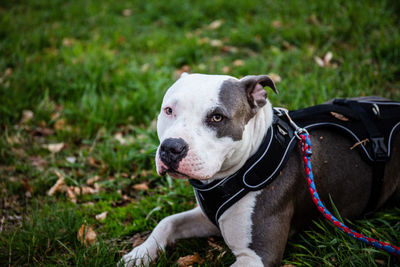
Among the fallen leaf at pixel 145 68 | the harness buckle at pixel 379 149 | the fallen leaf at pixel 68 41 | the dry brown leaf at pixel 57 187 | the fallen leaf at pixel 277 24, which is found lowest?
the dry brown leaf at pixel 57 187

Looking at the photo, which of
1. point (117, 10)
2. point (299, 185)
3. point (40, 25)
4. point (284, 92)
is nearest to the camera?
point (299, 185)

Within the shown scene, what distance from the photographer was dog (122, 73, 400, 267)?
199 centimetres

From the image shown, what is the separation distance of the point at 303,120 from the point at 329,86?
1.80 m

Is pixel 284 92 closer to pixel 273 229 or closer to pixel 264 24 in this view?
pixel 264 24

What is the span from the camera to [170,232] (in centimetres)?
256

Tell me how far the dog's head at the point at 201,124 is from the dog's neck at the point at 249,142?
0.16 feet

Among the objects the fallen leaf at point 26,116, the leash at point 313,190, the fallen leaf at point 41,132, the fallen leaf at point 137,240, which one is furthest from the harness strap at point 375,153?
the fallen leaf at point 26,116

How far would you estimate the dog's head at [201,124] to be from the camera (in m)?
1.93

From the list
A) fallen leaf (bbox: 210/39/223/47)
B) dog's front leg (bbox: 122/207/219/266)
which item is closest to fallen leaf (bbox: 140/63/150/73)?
fallen leaf (bbox: 210/39/223/47)

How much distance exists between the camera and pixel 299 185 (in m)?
2.29

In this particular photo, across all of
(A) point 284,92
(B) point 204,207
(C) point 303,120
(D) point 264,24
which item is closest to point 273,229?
(B) point 204,207

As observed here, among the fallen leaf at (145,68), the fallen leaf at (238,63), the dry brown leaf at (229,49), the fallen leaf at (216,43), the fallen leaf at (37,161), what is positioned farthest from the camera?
the fallen leaf at (216,43)

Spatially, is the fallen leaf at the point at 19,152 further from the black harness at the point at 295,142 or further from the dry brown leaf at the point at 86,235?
the black harness at the point at 295,142

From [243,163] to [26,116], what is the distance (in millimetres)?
3123
